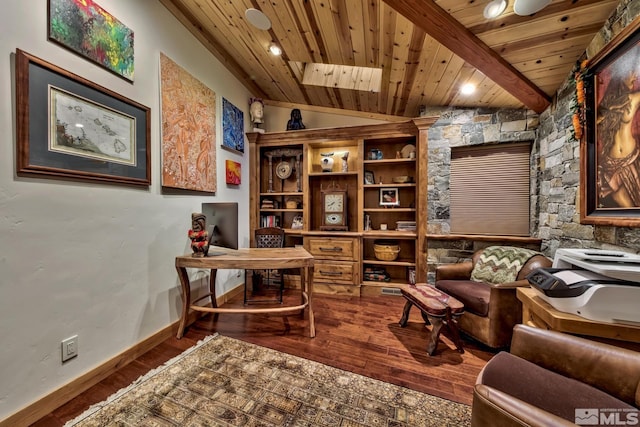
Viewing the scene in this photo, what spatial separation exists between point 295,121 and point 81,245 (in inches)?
111

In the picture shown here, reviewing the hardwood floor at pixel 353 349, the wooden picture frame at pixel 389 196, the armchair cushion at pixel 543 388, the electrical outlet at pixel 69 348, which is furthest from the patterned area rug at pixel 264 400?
the wooden picture frame at pixel 389 196

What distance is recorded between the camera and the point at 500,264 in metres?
2.31

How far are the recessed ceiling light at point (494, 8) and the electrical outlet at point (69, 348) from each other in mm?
3309

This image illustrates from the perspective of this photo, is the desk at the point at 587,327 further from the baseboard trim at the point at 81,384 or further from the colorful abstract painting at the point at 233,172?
the colorful abstract painting at the point at 233,172

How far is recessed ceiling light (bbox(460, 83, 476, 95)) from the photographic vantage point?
8.04 feet

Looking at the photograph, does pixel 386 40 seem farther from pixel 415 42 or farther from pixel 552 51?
pixel 552 51

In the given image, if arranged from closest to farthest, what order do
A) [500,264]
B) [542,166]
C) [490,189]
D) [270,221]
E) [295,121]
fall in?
[500,264] → [542,166] → [490,189] → [295,121] → [270,221]

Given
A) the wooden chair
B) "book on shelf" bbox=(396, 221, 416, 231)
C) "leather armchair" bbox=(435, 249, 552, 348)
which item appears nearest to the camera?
"leather armchair" bbox=(435, 249, 552, 348)

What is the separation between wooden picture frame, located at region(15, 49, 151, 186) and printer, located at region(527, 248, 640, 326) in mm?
2837

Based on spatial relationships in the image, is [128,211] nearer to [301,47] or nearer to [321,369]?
[321,369]

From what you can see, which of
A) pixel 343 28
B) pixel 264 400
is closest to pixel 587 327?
pixel 264 400

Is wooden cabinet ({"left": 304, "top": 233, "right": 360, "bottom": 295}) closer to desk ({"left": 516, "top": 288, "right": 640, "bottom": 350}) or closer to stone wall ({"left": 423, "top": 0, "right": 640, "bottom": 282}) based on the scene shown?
stone wall ({"left": 423, "top": 0, "right": 640, "bottom": 282})

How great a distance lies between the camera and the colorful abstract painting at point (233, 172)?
307 centimetres

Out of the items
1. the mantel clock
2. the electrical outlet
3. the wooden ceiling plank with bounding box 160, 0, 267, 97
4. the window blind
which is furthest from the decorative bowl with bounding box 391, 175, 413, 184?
the electrical outlet
